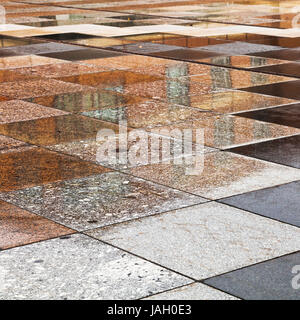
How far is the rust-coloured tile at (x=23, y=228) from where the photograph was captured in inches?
260

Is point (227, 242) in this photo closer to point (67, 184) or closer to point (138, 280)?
point (138, 280)

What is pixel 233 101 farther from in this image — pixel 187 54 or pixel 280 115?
pixel 187 54

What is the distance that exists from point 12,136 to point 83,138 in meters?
0.96

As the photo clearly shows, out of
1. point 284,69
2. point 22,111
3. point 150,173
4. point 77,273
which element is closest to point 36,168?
point 150,173

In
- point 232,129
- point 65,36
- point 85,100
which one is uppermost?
point 65,36

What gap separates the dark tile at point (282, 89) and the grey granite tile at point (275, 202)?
15.3 ft

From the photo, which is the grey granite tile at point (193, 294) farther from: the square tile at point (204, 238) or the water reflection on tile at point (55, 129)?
the water reflection on tile at point (55, 129)

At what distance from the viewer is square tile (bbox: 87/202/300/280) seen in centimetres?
611

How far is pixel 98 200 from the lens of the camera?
Answer: 7566mm

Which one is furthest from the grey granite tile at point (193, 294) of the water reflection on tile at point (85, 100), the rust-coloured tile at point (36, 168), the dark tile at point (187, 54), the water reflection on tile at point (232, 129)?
the dark tile at point (187, 54)

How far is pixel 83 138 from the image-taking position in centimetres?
988

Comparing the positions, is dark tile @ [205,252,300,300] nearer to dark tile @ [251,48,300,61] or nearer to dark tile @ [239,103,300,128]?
dark tile @ [239,103,300,128]

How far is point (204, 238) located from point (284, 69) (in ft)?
28.7

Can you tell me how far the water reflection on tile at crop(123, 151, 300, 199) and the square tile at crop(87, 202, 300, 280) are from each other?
0.62 m
